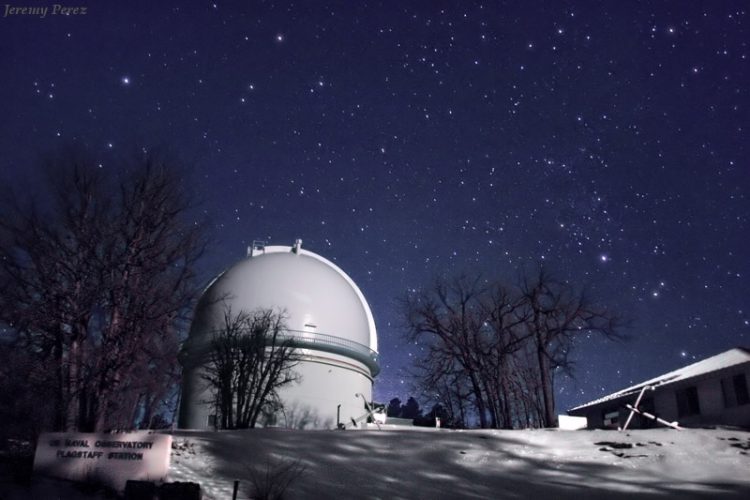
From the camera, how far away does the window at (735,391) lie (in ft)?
73.7

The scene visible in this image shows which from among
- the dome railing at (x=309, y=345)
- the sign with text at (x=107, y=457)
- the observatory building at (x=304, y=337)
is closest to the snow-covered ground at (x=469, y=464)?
the sign with text at (x=107, y=457)

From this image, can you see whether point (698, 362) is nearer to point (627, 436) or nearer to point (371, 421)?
point (627, 436)

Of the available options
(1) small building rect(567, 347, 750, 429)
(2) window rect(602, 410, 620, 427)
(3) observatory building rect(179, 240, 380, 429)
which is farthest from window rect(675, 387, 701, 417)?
(3) observatory building rect(179, 240, 380, 429)

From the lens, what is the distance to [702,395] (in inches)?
947

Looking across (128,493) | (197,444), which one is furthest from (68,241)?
(128,493)

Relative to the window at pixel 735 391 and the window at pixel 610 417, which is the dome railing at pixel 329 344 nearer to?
the window at pixel 610 417

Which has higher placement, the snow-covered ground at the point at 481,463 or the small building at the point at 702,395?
the small building at the point at 702,395

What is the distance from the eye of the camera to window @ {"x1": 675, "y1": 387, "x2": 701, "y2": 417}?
24.5 metres

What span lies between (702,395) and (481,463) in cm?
1578

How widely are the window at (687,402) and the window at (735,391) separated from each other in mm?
1397

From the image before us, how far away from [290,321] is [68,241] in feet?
38.2

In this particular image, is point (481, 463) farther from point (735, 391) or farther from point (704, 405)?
point (704, 405)

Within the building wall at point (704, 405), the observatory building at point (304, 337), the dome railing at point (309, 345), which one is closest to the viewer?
the building wall at point (704, 405)

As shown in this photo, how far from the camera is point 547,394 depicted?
2869 centimetres
